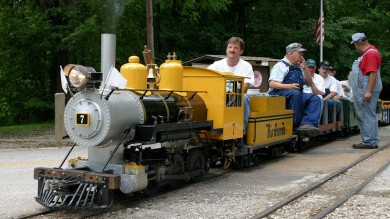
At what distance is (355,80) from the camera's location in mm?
11406

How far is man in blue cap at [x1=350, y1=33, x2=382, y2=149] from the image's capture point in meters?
11.0

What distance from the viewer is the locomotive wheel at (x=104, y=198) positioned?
18.2 ft

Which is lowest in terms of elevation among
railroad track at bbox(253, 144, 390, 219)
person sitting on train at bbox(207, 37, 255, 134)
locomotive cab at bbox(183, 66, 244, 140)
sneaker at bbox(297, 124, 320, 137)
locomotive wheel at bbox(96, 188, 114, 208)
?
railroad track at bbox(253, 144, 390, 219)

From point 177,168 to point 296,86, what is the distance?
4161 millimetres

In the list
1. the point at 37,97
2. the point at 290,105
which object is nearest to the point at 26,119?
the point at 37,97

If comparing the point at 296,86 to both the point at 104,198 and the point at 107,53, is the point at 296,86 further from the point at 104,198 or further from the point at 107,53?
the point at 104,198

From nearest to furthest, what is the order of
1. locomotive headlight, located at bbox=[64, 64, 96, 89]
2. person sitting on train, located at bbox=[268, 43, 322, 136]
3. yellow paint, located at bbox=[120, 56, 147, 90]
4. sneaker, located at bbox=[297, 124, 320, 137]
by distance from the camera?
locomotive headlight, located at bbox=[64, 64, 96, 89] → yellow paint, located at bbox=[120, 56, 147, 90] → person sitting on train, located at bbox=[268, 43, 322, 136] → sneaker, located at bbox=[297, 124, 320, 137]

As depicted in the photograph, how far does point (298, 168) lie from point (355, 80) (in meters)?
3.34

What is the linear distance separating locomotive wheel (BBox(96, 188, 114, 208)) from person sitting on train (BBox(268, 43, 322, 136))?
5.44 meters

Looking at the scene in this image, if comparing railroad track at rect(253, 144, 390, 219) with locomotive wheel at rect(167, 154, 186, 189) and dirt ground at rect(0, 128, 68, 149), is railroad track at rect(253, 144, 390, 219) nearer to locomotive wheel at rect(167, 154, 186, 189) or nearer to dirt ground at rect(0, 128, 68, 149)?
locomotive wheel at rect(167, 154, 186, 189)

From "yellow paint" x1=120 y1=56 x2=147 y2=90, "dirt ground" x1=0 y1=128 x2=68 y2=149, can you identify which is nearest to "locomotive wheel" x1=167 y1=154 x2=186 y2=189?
"yellow paint" x1=120 y1=56 x2=147 y2=90

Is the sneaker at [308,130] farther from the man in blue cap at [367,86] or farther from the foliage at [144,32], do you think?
the foliage at [144,32]

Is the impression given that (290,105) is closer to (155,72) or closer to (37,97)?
(155,72)

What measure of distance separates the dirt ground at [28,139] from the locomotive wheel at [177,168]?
22.0ft
